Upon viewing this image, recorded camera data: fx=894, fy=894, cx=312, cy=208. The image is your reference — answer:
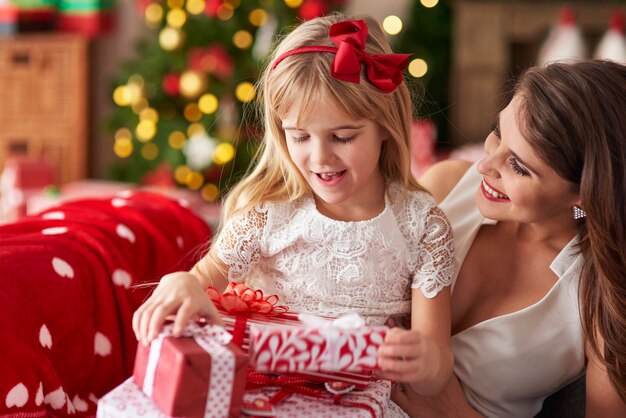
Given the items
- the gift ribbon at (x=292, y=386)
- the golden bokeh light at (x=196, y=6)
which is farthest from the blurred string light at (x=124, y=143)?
the gift ribbon at (x=292, y=386)

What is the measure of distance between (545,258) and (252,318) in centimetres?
62

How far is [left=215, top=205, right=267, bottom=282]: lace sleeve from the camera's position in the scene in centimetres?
156

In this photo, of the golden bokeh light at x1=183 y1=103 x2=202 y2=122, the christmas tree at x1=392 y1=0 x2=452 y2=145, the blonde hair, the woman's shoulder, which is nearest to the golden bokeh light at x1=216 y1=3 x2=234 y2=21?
the golden bokeh light at x1=183 y1=103 x2=202 y2=122

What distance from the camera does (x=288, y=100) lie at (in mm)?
1479

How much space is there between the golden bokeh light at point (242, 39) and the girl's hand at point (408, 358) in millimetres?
3154

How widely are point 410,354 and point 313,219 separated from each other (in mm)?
385

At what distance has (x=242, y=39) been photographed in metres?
4.34

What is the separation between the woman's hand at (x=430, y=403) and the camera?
1.59 meters

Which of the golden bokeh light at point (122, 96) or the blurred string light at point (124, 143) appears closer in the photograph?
the golden bokeh light at point (122, 96)

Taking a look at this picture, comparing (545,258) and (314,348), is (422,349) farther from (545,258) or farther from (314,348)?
(545,258)

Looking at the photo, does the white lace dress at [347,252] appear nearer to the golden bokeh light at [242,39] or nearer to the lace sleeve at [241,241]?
the lace sleeve at [241,241]

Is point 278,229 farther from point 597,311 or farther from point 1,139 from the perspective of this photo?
point 1,139

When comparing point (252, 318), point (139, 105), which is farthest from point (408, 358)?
point (139, 105)

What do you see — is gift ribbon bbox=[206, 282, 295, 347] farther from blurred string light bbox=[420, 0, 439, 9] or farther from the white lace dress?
blurred string light bbox=[420, 0, 439, 9]
